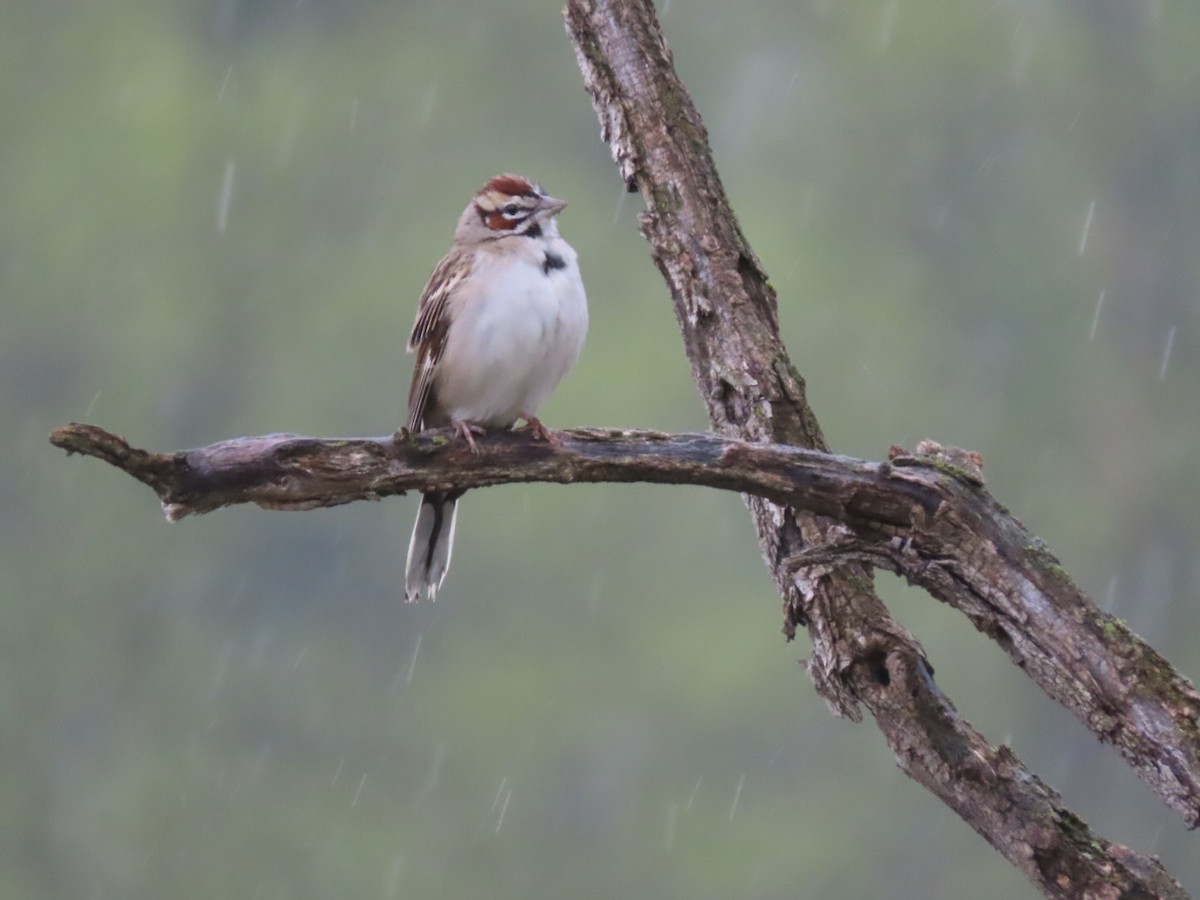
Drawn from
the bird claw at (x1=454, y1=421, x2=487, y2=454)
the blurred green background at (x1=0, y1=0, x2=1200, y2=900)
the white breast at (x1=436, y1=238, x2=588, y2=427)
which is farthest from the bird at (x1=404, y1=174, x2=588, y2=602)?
the blurred green background at (x1=0, y1=0, x2=1200, y2=900)

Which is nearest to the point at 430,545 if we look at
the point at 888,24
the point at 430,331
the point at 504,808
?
the point at 430,331

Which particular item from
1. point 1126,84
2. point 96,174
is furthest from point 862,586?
point 96,174

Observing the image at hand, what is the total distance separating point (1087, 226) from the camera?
24.9 metres

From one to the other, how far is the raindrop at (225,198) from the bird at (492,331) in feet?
72.3

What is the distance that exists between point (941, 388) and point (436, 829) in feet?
30.9

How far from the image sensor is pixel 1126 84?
25.0 m

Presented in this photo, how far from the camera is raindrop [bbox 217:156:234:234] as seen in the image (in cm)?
2717

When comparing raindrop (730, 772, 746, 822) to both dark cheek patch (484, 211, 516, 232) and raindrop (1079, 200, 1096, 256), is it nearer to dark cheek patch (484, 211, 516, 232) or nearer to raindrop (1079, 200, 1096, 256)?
raindrop (1079, 200, 1096, 256)

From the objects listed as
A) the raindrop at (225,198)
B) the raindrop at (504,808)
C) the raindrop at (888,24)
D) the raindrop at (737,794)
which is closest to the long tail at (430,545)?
the raindrop at (504,808)

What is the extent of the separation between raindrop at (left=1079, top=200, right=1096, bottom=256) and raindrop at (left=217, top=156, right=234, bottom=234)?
13.0m

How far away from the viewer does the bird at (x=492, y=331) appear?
5.49 m

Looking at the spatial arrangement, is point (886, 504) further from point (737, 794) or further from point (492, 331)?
point (737, 794)

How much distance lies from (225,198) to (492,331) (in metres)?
23.1

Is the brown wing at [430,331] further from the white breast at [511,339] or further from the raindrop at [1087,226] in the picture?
the raindrop at [1087,226]
